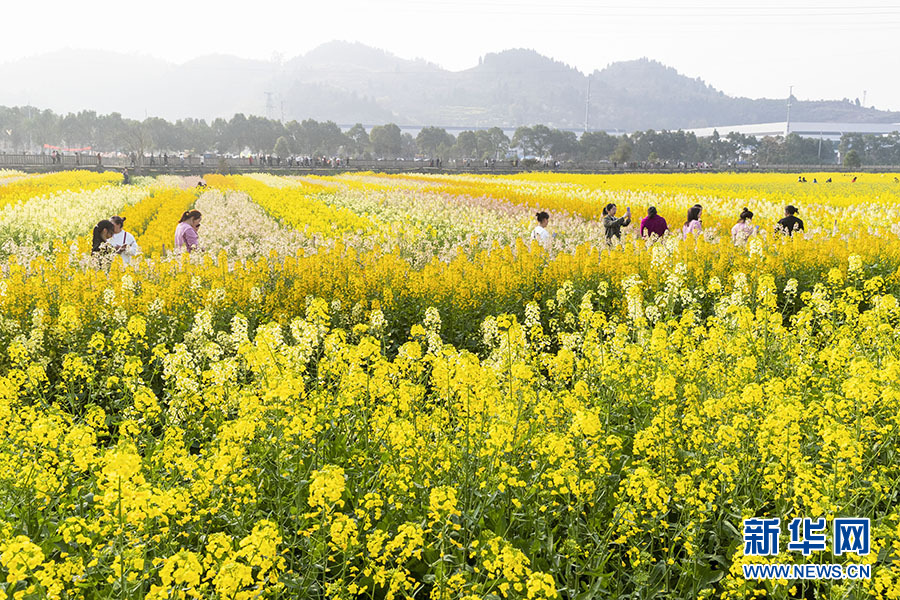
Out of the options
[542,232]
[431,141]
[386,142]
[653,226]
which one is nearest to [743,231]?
[653,226]

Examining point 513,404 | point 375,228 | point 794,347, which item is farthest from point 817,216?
point 513,404

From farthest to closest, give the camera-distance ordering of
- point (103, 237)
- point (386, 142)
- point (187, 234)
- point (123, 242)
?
point (386, 142)
point (187, 234)
point (123, 242)
point (103, 237)

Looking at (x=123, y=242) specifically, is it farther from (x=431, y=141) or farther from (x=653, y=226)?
(x=431, y=141)

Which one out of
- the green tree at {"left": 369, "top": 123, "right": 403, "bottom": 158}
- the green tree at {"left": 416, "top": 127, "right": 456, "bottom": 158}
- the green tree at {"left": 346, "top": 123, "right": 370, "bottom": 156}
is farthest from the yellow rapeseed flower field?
the green tree at {"left": 346, "top": 123, "right": 370, "bottom": 156}

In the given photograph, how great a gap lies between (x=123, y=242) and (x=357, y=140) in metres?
152

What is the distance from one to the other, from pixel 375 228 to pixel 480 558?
1574cm

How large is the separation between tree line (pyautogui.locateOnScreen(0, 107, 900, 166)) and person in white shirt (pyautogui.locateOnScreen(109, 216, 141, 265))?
133036 millimetres

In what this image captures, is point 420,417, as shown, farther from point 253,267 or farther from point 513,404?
point 253,267

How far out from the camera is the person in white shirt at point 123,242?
1305 cm

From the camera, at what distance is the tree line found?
144000mm

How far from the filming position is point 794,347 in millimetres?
6641

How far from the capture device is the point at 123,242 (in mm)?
13438

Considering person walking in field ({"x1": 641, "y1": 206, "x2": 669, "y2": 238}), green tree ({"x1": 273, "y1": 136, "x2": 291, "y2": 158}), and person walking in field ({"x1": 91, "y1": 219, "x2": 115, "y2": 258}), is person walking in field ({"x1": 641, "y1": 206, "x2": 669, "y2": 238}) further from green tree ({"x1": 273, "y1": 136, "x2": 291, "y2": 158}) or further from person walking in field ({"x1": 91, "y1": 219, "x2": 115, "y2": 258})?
green tree ({"x1": 273, "y1": 136, "x2": 291, "y2": 158})

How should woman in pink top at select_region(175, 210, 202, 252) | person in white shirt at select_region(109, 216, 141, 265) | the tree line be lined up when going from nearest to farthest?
1. person in white shirt at select_region(109, 216, 141, 265)
2. woman in pink top at select_region(175, 210, 202, 252)
3. the tree line
